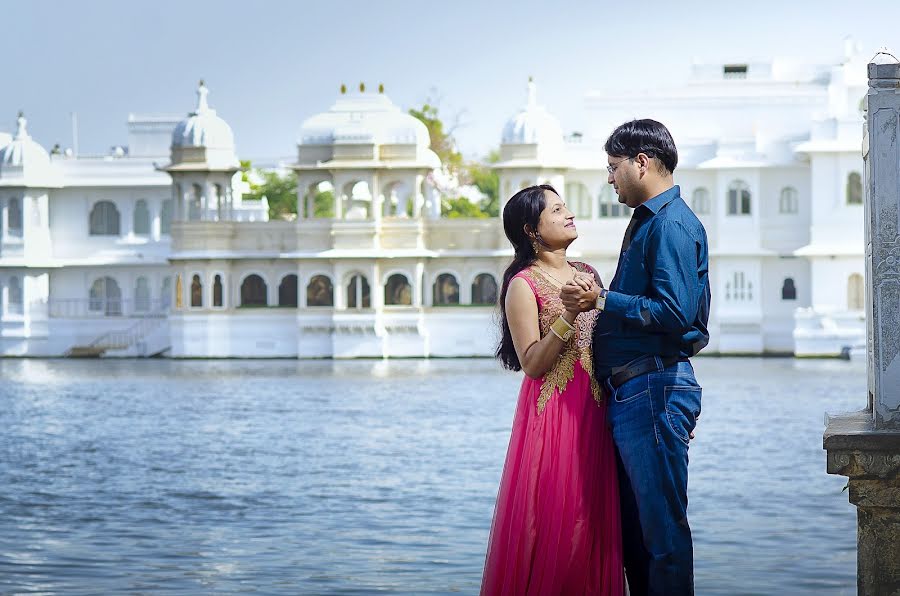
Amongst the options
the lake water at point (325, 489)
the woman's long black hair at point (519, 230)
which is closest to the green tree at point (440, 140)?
the lake water at point (325, 489)

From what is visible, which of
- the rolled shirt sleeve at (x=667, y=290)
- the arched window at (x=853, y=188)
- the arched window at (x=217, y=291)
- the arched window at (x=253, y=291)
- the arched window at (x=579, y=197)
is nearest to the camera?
the rolled shirt sleeve at (x=667, y=290)

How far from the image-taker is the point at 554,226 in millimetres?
5395

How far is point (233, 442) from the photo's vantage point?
18.9m

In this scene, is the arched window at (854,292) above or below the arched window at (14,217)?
below

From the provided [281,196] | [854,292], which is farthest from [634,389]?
[281,196]

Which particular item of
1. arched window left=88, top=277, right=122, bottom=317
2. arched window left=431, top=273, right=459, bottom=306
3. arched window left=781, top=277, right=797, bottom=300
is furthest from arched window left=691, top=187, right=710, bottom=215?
arched window left=88, top=277, right=122, bottom=317

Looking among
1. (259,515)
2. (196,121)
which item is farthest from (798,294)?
(259,515)

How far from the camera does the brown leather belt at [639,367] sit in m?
5.07

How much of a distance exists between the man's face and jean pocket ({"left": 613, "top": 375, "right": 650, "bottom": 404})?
0.49 meters

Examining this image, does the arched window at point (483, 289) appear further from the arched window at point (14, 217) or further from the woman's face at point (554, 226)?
the woman's face at point (554, 226)

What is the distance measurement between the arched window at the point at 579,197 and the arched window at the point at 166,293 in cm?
981

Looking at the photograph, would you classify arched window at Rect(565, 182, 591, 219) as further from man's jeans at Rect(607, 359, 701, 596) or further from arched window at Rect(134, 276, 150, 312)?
man's jeans at Rect(607, 359, 701, 596)

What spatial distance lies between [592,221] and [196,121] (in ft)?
30.4

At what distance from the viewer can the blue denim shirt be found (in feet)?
16.3
